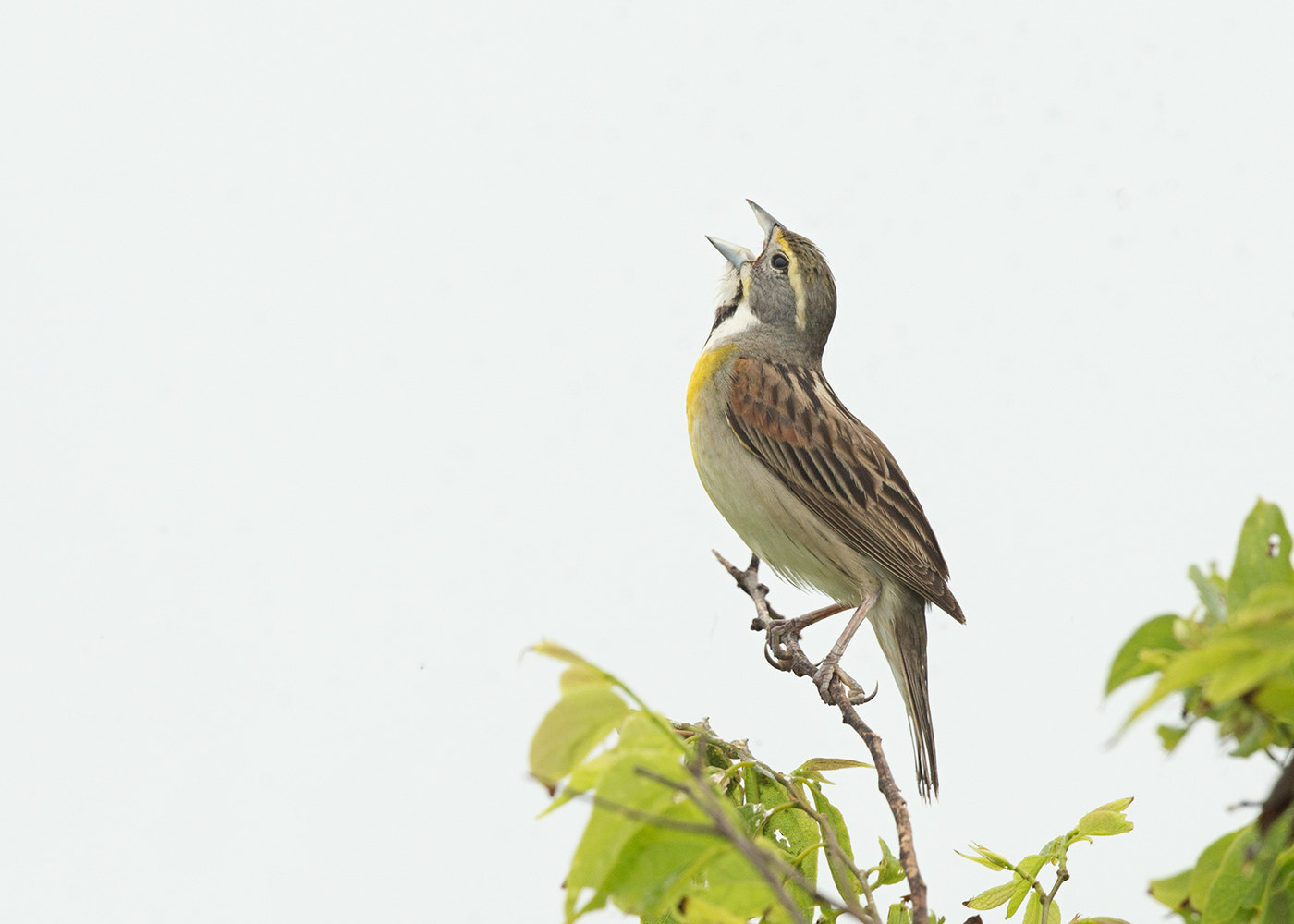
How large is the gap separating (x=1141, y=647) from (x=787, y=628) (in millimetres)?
2764

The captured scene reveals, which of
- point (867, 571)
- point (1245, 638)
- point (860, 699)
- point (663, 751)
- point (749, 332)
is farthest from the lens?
point (749, 332)

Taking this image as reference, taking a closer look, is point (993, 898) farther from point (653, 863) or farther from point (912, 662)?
point (912, 662)

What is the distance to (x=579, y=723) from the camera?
1.02 m

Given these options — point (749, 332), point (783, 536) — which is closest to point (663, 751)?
point (783, 536)

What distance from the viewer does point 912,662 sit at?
11.6ft

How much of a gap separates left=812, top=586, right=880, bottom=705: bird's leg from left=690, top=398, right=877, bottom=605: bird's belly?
0.18 feet

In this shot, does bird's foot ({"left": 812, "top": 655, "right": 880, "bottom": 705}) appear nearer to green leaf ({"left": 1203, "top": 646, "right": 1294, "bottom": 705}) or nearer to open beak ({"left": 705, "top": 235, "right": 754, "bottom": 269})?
open beak ({"left": 705, "top": 235, "right": 754, "bottom": 269})

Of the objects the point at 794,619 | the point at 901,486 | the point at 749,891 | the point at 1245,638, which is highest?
the point at 901,486

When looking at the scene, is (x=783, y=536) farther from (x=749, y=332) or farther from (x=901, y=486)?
(x=749, y=332)

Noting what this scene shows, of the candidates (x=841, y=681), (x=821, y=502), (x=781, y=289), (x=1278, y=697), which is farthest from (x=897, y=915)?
(x=781, y=289)

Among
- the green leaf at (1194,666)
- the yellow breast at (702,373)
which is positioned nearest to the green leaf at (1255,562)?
the green leaf at (1194,666)

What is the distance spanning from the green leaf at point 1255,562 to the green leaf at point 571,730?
0.50 metres

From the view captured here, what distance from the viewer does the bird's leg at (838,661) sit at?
3.09 meters

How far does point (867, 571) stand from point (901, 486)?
1.09 feet
